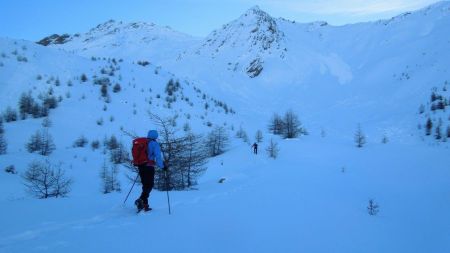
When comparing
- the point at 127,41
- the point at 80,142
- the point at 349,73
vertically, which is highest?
the point at 127,41

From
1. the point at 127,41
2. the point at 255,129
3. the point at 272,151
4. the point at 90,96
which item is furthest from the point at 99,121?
the point at 127,41

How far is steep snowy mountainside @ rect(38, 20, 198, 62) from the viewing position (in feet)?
185

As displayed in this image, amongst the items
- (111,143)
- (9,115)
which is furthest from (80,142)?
(9,115)

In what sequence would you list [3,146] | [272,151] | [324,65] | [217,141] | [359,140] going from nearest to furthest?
[3,146], [272,151], [217,141], [359,140], [324,65]

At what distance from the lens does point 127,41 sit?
210 feet

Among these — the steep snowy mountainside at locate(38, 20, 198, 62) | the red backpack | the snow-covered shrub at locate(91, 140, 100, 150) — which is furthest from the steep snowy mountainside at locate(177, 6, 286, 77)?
the red backpack

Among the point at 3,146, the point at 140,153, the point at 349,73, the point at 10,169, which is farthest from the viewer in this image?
the point at 349,73

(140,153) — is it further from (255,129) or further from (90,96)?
(255,129)

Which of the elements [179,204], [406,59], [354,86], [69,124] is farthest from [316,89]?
[179,204]

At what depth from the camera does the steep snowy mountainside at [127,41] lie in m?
56.4

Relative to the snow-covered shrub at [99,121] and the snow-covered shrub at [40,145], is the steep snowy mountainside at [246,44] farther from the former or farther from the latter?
the snow-covered shrub at [40,145]

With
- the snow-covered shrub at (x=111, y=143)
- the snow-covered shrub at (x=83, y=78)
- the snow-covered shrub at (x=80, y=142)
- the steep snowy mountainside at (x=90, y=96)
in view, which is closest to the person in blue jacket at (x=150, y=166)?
the steep snowy mountainside at (x=90, y=96)

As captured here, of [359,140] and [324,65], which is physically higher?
[324,65]

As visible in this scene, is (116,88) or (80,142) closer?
(80,142)
